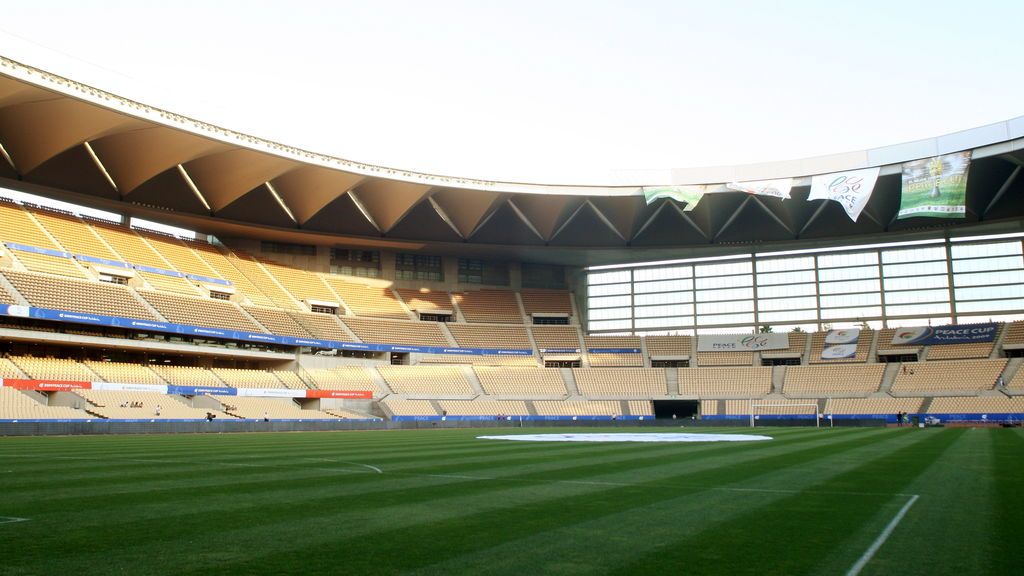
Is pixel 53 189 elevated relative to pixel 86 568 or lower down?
elevated

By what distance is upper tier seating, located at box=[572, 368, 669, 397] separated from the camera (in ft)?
201

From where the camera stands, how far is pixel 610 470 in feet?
48.1

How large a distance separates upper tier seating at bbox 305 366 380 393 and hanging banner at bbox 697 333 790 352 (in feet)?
95.6

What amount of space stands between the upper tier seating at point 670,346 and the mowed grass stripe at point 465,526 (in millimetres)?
56301

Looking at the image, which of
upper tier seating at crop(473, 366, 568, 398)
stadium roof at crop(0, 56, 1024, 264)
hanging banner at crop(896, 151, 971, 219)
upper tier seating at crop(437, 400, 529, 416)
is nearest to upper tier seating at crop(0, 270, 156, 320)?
stadium roof at crop(0, 56, 1024, 264)

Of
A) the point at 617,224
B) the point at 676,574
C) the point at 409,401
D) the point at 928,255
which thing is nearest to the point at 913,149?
the point at 928,255

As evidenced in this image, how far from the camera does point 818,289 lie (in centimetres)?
6488

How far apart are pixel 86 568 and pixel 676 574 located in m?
4.54

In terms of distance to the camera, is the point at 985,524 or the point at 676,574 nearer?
the point at 676,574

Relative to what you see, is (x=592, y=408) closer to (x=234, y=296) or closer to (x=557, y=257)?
(x=557, y=257)

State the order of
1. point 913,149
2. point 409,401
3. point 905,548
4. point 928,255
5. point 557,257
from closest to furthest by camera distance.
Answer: point 905,548 < point 913,149 < point 409,401 < point 928,255 < point 557,257

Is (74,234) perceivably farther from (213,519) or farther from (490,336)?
(213,519)

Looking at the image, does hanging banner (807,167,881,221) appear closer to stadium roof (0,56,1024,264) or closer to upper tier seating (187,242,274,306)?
stadium roof (0,56,1024,264)

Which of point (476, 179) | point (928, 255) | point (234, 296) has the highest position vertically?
point (476, 179)
